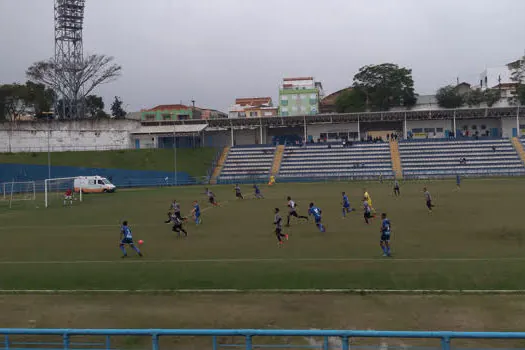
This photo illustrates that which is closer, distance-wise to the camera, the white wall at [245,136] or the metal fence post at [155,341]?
the metal fence post at [155,341]

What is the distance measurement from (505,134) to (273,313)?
75648 millimetres

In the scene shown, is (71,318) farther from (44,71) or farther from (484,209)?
(44,71)

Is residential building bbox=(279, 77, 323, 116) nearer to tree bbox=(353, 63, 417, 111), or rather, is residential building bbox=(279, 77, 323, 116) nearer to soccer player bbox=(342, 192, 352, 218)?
tree bbox=(353, 63, 417, 111)

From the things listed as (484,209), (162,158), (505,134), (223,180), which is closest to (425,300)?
(484,209)

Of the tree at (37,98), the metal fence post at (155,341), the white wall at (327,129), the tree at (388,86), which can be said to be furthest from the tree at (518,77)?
the metal fence post at (155,341)

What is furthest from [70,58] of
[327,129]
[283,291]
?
[283,291]

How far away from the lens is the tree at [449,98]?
85312 millimetres

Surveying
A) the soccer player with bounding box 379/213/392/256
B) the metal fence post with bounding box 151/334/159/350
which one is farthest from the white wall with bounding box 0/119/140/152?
the metal fence post with bounding box 151/334/159/350

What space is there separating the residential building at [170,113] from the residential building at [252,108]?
29.6 feet

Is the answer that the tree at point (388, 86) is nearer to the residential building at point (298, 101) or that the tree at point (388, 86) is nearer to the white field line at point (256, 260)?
the residential building at point (298, 101)

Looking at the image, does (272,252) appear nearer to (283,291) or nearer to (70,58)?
(283,291)

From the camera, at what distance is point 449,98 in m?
85.8

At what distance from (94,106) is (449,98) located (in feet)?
238

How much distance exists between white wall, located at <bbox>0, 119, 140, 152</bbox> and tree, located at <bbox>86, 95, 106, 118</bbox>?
27469mm
